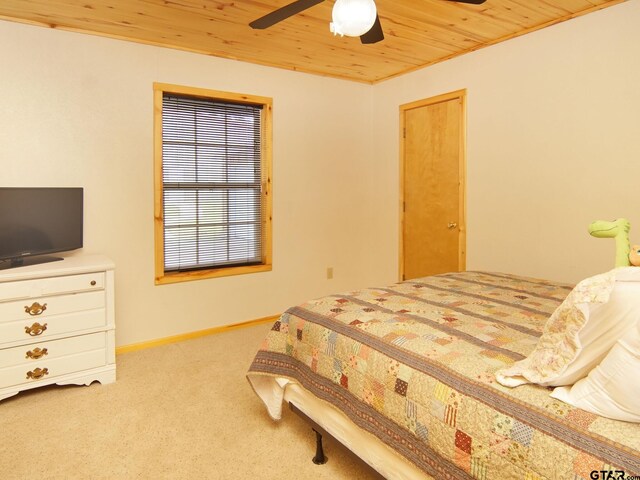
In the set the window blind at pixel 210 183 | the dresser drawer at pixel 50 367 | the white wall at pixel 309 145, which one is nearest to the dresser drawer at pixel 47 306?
the dresser drawer at pixel 50 367

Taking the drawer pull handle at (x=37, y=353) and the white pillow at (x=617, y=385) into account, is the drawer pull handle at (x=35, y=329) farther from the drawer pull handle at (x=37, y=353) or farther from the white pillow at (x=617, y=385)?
the white pillow at (x=617, y=385)

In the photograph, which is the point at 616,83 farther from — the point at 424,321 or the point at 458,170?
the point at 424,321

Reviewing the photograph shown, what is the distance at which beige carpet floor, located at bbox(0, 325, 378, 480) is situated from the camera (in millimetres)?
2010

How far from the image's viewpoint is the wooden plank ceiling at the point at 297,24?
2.80 meters

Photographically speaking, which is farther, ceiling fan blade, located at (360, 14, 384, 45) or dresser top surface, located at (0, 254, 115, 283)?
dresser top surface, located at (0, 254, 115, 283)

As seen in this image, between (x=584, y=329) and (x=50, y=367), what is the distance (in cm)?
284

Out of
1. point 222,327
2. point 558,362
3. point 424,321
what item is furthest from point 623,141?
point 222,327

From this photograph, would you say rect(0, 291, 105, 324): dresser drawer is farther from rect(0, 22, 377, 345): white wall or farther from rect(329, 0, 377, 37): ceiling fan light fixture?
rect(329, 0, 377, 37): ceiling fan light fixture

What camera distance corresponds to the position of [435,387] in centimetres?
141

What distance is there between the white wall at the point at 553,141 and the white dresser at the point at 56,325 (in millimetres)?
2872

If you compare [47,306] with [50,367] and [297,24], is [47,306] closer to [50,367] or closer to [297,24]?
[50,367]

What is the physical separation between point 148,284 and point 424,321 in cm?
250

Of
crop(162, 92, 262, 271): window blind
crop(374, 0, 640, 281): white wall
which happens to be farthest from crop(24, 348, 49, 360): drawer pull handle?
crop(374, 0, 640, 281): white wall

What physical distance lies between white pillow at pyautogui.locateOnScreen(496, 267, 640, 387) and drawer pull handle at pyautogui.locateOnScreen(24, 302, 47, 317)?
256 cm
